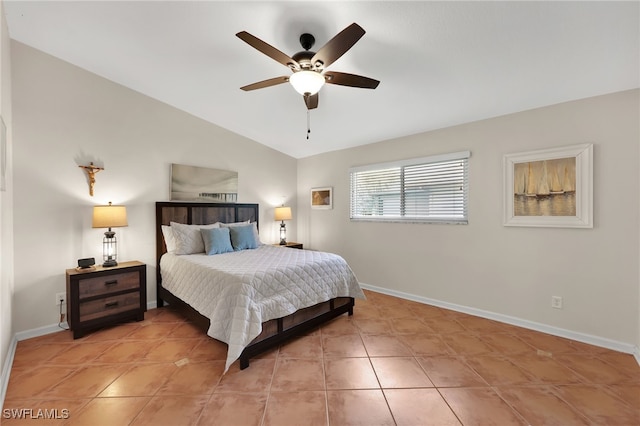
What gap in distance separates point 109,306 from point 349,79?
3359mm

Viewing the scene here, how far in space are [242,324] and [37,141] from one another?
9.48ft

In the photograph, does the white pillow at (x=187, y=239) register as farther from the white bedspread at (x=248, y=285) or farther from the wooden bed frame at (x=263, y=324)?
the wooden bed frame at (x=263, y=324)

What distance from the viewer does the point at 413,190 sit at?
3.81 m

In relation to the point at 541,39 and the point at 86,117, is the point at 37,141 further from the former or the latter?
the point at 541,39

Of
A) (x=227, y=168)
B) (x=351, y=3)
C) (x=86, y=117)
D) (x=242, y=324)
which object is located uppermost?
(x=351, y=3)

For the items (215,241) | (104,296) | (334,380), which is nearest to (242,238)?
(215,241)

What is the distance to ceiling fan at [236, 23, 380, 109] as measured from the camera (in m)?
1.68

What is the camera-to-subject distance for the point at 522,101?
2.76 metres

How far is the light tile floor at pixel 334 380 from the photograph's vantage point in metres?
1.70

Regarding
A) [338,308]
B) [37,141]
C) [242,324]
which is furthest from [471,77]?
[37,141]

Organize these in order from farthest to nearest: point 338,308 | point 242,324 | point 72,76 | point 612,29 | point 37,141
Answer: point 338,308 < point 72,76 < point 37,141 < point 242,324 < point 612,29

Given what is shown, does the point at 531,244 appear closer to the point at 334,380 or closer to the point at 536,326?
the point at 536,326

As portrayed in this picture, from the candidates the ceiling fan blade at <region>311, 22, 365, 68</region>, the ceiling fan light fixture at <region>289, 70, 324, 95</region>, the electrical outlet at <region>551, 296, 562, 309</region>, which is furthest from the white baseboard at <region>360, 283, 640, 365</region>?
the ceiling fan blade at <region>311, 22, 365, 68</region>

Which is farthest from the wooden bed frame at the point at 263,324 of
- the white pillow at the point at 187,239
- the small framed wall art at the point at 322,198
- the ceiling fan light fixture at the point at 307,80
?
the ceiling fan light fixture at the point at 307,80
